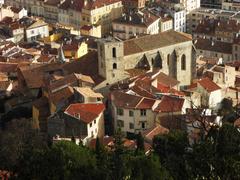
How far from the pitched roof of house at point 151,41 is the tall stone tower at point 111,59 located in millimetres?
1445

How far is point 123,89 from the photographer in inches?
2095

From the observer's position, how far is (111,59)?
54.7 m

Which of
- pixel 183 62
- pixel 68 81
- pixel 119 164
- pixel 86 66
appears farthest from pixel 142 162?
pixel 183 62

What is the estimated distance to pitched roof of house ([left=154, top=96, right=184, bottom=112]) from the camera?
4812cm

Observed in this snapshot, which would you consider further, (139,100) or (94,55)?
(94,55)

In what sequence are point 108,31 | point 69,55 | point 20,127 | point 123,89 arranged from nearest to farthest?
1. point 20,127
2. point 123,89
3. point 69,55
4. point 108,31

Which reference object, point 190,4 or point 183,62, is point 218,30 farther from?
point 183,62

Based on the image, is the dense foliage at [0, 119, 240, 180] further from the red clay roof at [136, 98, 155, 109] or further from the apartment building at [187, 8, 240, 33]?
the apartment building at [187, 8, 240, 33]

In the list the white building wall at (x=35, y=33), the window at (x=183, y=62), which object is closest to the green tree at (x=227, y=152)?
the window at (x=183, y=62)

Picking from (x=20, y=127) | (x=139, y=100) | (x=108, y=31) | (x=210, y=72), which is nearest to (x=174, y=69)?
(x=210, y=72)

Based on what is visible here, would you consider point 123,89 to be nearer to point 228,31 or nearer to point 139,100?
point 139,100

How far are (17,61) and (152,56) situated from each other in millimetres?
16423


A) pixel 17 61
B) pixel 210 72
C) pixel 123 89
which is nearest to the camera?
pixel 123 89

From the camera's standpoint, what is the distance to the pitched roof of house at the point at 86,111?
154ft
